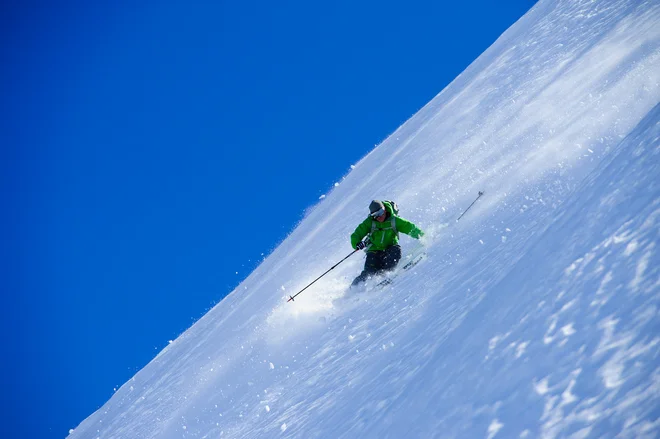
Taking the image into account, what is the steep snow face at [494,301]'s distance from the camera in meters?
2.39

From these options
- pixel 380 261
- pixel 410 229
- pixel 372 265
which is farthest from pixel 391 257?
pixel 410 229

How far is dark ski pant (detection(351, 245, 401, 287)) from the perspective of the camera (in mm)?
8195

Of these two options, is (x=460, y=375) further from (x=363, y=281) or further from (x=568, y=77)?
(x=568, y=77)

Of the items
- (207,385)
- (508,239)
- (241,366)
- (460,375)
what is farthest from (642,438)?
(207,385)

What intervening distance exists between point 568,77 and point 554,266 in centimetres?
945

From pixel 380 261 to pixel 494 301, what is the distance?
4757 mm

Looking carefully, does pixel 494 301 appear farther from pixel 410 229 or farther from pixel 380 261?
pixel 380 261

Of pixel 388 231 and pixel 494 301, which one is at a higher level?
pixel 388 231

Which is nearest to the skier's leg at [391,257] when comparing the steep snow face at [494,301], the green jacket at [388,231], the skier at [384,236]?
the skier at [384,236]

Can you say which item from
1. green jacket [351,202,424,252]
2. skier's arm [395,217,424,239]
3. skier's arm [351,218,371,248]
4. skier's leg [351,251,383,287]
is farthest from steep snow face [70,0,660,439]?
skier's arm [351,218,371,248]

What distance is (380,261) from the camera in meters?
8.30

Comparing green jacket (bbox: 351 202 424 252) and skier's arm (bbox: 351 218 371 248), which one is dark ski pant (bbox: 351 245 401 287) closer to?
green jacket (bbox: 351 202 424 252)

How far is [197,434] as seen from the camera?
291 inches

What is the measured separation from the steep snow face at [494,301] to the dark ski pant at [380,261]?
46 cm
